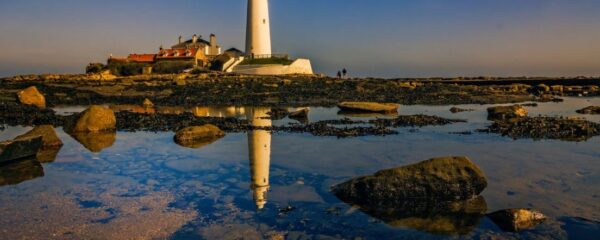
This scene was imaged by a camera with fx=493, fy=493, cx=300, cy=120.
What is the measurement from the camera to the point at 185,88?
140ft

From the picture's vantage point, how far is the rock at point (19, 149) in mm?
11464

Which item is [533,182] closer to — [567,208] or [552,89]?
[567,208]

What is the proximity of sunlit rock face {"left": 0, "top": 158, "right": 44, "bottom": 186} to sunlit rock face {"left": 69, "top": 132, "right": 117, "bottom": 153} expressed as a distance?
212 cm

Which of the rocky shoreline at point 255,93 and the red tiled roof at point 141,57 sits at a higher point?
the red tiled roof at point 141,57

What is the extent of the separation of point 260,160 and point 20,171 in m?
5.40

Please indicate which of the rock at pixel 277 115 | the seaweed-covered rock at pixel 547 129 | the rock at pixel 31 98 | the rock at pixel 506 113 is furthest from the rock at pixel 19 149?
the rock at pixel 31 98

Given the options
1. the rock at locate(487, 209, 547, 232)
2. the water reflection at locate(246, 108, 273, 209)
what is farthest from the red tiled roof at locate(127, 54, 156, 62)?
the rock at locate(487, 209, 547, 232)

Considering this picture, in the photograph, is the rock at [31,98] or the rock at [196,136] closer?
the rock at [196,136]

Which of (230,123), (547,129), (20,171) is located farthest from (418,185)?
(230,123)

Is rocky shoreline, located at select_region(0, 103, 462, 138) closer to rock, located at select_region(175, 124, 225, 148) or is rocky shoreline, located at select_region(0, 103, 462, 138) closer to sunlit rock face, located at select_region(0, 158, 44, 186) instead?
rock, located at select_region(175, 124, 225, 148)

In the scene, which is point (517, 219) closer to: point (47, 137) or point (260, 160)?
point (260, 160)

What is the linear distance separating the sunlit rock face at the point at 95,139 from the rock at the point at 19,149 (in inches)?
63.0

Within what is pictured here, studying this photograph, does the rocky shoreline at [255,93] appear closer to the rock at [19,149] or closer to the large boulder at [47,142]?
the large boulder at [47,142]

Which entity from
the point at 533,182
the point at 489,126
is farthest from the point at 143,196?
the point at 489,126
